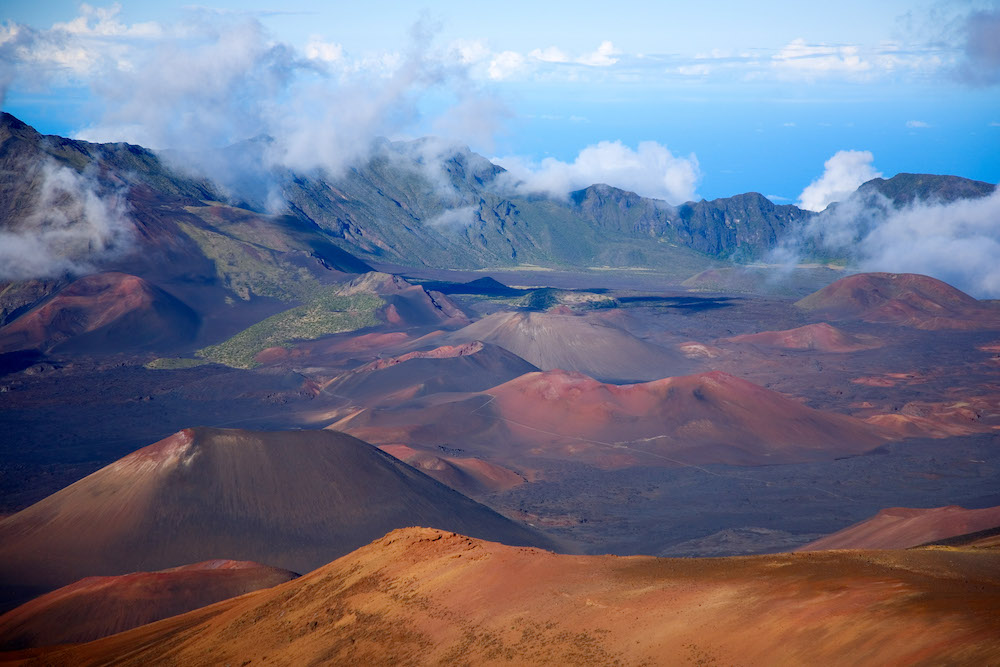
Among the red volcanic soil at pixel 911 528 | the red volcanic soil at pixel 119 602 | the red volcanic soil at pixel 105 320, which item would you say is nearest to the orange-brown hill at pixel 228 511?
the red volcanic soil at pixel 119 602

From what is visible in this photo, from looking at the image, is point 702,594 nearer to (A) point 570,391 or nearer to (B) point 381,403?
(A) point 570,391

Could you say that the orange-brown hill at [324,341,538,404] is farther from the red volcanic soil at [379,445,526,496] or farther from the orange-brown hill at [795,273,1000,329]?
the orange-brown hill at [795,273,1000,329]

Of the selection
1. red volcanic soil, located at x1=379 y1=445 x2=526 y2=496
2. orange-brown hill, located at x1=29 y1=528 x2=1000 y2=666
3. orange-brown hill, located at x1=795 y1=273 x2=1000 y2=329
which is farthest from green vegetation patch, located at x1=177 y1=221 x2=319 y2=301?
orange-brown hill, located at x1=29 y1=528 x2=1000 y2=666

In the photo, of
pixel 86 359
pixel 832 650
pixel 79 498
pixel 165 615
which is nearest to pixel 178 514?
pixel 79 498

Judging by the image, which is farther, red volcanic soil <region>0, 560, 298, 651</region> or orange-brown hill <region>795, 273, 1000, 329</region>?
orange-brown hill <region>795, 273, 1000, 329</region>

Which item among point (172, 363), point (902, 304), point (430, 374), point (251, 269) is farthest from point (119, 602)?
point (902, 304)

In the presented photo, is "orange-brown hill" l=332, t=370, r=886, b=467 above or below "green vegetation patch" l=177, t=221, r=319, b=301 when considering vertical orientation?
below

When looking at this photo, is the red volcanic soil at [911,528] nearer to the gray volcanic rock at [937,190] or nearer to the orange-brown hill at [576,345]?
the orange-brown hill at [576,345]
